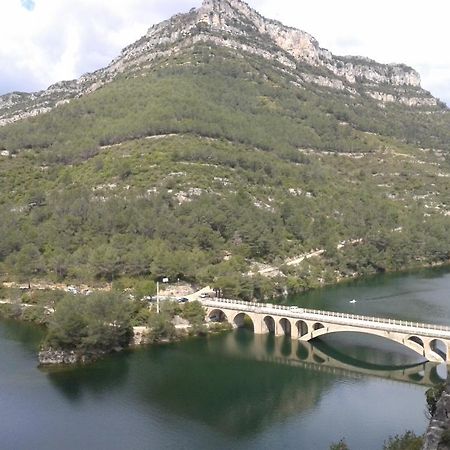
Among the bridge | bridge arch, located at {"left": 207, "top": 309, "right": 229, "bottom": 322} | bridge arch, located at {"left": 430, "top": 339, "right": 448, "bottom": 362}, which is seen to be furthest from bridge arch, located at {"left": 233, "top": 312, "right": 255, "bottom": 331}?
bridge arch, located at {"left": 430, "top": 339, "right": 448, "bottom": 362}

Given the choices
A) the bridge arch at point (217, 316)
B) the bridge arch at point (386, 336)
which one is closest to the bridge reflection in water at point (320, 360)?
the bridge arch at point (386, 336)

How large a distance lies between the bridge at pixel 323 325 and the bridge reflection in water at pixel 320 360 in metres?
1.25

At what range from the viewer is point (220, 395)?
49344 mm

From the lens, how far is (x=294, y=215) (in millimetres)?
109062

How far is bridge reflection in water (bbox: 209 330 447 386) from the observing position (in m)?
51.8

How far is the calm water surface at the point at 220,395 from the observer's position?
41.5 meters

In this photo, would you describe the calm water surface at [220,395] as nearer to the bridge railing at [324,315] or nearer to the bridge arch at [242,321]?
the bridge arch at [242,321]

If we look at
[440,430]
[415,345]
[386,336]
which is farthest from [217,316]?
[440,430]

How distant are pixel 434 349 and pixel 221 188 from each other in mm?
61527

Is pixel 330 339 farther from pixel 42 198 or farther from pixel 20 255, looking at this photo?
pixel 42 198

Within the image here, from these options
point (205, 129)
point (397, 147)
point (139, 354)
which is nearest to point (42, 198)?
point (205, 129)

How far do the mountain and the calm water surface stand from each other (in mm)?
18420

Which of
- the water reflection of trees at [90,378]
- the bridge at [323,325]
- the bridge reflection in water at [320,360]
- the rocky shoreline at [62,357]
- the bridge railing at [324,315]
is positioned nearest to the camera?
the water reflection of trees at [90,378]

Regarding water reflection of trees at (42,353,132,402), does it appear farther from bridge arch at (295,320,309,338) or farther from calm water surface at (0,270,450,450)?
bridge arch at (295,320,309,338)
